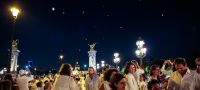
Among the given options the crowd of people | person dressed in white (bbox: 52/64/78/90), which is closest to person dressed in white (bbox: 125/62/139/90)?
the crowd of people

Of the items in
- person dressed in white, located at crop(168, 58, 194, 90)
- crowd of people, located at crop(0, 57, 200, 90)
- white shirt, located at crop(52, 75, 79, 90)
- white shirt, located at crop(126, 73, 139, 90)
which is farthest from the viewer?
white shirt, located at crop(52, 75, 79, 90)

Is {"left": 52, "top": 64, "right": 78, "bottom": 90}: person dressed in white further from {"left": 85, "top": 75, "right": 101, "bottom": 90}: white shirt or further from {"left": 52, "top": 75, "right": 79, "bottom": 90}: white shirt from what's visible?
{"left": 85, "top": 75, "right": 101, "bottom": 90}: white shirt

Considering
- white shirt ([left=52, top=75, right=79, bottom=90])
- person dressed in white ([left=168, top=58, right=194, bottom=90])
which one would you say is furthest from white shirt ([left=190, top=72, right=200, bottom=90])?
white shirt ([left=52, top=75, right=79, bottom=90])

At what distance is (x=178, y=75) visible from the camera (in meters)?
8.72

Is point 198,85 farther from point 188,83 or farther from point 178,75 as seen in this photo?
point 178,75

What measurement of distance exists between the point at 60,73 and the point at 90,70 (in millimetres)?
2499

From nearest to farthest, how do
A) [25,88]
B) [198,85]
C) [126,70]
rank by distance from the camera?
[198,85]
[126,70]
[25,88]

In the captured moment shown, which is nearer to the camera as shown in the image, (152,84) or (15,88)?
(152,84)

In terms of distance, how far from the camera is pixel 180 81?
28.2ft

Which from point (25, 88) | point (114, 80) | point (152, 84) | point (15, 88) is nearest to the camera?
point (114, 80)

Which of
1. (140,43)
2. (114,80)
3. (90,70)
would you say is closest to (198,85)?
(114,80)

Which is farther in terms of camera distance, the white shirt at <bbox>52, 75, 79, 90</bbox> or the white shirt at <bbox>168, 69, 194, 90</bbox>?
the white shirt at <bbox>52, 75, 79, 90</bbox>

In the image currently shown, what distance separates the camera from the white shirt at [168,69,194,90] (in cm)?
774

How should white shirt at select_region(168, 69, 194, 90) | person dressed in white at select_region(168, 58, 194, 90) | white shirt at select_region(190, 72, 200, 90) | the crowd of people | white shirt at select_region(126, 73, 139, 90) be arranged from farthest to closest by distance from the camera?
1. white shirt at select_region(126, 73, 139, 90)
2. person dressed in white at select_region(168, 58, 194, 90)
3. white shirt at select_region(168, 69, 194, 90)
4. white shirt at select_region(190, 72, 200, 90)
5. the crowd of people
